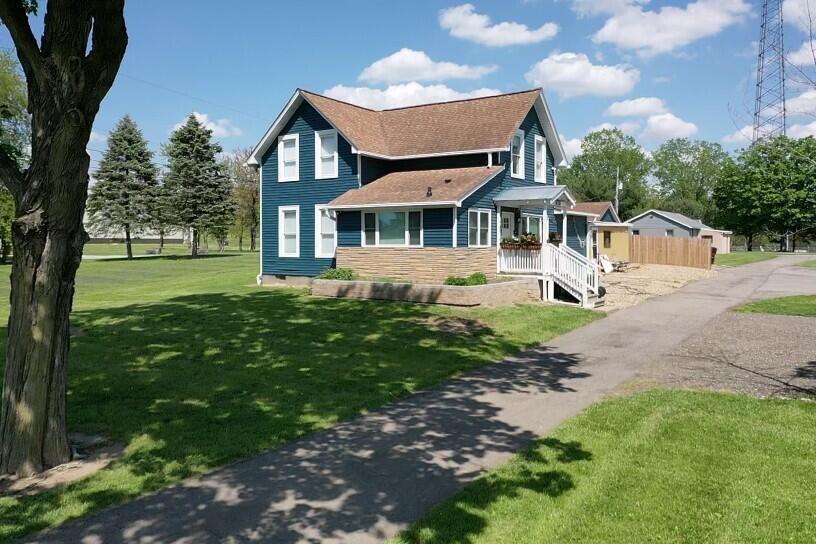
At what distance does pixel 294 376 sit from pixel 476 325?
6336mm

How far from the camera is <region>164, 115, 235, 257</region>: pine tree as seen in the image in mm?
50250

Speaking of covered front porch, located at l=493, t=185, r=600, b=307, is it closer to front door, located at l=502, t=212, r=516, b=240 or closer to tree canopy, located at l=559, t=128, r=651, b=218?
front door, located at l=502, t=212, r=516, b=240

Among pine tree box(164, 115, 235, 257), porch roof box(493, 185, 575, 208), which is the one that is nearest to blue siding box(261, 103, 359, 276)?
porch roof box(493, 185, 575, 208)

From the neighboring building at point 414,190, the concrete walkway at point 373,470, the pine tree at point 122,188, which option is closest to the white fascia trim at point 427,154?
the neighboring building at point 414,190

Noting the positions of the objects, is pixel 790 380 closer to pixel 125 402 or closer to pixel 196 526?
pixel 196 526

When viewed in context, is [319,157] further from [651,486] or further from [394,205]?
[651,486]

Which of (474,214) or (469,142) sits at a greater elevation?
(469,142)

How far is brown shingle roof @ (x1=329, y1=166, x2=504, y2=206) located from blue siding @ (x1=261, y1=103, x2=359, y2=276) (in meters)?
1.07

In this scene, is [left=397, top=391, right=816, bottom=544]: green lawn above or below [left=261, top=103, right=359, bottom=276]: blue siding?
below

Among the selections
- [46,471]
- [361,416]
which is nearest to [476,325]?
[361,416]

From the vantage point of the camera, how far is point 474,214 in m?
21.3

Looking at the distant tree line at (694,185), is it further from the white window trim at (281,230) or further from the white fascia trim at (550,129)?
the white window trim at (281,230)

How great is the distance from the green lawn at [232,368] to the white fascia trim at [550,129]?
436 inches

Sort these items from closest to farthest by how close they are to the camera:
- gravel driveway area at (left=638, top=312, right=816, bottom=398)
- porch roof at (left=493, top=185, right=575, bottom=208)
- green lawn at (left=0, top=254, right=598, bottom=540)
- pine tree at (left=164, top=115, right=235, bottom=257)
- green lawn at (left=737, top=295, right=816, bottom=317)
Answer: green lawn at (left=0, top=254, right=598, bottom=540) → gravel driveway area at (left=638, top=312, right=816, bottom=398) → green lawn at (left=737, top=295, right=816, bottom=317) → porch roof at (left=493, top=185, right=575, bottom=208) → pine tree at (left=164, top=115, right=235, bottom=257)
